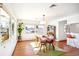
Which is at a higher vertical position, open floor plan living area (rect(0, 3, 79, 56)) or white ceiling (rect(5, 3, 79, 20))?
white ceiling (rect(5, 3, 79, 20))

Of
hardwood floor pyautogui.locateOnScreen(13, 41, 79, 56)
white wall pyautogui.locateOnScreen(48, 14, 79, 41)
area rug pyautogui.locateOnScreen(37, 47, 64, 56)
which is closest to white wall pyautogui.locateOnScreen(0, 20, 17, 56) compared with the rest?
hardwood floor pyautogui.locateOnScreen(13, 41, 79, 56)

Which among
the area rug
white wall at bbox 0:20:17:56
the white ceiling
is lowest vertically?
the area rug

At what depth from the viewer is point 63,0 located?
2350 mm

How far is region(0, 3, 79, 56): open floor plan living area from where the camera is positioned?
2373 millimetres

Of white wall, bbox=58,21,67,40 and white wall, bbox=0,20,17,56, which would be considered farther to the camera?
white wall, bbox=58,21,67,40

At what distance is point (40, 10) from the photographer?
241 centimetres

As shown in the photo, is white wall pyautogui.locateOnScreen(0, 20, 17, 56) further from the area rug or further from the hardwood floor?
the area rug

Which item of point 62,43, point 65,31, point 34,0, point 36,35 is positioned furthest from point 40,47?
point 34,0

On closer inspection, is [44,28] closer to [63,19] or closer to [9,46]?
[63,19]

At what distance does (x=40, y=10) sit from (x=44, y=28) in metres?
0.38

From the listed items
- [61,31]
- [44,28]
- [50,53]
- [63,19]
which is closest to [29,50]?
[50,53]

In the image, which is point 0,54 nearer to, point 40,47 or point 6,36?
point 6,36

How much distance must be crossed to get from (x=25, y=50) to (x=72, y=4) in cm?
134

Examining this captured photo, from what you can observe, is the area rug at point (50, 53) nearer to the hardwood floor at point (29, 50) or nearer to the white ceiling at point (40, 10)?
the hardwood floor at point (29, 50)
